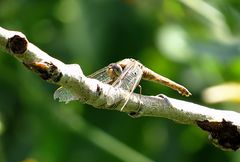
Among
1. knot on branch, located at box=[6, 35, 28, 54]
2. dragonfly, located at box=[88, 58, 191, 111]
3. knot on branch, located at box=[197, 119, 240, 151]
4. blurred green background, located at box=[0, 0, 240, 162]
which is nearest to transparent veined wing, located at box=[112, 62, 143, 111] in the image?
dragonfly, located at box=[88, 58, 191, 111]

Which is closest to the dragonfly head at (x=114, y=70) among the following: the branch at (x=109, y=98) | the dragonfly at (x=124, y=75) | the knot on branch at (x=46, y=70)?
the dragonfly at (x=124, y=75)

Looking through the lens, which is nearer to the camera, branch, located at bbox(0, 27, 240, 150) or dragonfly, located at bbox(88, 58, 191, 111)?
branch, located at bbox(0, 27, 240, 150)

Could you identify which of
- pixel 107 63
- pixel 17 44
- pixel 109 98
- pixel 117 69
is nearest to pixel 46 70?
pixel 17 44

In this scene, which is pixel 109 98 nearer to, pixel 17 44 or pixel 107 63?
pixel 17 44

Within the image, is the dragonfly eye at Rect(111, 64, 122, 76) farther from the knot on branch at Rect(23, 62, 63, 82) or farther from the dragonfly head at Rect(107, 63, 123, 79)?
the knot on branch at Rect(23, 62, 63, 82)

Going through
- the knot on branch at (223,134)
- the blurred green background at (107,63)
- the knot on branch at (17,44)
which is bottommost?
the knot on branch at (17,44)

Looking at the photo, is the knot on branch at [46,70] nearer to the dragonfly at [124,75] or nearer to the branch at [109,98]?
the branch at [109,98]
